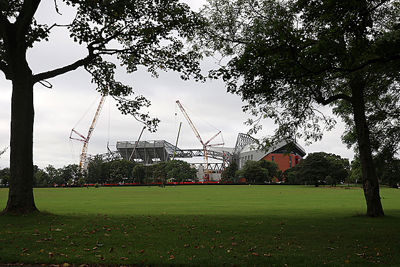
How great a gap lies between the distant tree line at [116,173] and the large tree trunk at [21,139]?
116 m

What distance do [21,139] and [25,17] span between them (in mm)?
5093

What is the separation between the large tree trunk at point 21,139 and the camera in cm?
1482

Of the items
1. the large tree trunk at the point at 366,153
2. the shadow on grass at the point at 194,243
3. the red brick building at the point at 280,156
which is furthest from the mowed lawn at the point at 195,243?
the red brick building at the point at 280,156

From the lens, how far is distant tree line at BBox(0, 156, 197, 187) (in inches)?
5312

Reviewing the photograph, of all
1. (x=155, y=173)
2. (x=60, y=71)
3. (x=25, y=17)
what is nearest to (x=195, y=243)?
(x=60, y=71)

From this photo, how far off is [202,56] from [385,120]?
386 inches

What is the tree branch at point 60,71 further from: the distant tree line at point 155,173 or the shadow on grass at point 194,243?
the distant tree line at point 155,173

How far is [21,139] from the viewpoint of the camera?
15.1 m

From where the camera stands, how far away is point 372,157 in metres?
18.5

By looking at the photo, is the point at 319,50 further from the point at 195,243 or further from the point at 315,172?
the point at 315,172

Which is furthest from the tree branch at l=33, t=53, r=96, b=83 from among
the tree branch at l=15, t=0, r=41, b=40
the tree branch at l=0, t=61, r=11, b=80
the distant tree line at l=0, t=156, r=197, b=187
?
the distant tree line at l=0, t=156, r=197, b=187

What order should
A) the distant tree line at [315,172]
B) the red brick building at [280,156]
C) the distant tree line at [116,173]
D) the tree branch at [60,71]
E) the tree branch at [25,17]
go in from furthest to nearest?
the red brick building at [280,156] < the distant tree line at [116,173] < the distant tree line at [315,172] < the tree branch at [60,71] < the tree branch at [25,17]

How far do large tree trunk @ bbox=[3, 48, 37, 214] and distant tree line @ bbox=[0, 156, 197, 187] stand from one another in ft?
381

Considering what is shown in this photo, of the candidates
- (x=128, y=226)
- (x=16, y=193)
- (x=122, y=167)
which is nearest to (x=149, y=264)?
(x=128, y=226)
